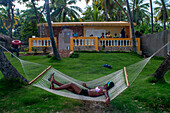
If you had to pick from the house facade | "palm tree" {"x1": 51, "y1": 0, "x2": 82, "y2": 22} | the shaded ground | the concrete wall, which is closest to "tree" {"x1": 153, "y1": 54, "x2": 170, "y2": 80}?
the shaded ground

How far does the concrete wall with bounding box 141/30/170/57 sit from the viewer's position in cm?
988

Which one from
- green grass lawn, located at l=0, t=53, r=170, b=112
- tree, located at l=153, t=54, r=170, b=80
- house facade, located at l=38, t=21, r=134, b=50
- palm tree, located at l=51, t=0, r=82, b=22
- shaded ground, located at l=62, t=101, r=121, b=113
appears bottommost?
shaded ground, located at l=62, t=101, r=121, b=113

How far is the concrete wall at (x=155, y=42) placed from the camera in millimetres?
9883

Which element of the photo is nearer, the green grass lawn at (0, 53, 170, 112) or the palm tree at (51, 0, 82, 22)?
the green grass lawn at (0, 53, 170, 112)

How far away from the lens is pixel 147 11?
25578 mm

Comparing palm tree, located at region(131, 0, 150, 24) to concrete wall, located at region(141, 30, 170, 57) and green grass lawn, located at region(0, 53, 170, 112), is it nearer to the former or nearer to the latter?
concrete wall, located at region(141, 30, 170, 57)

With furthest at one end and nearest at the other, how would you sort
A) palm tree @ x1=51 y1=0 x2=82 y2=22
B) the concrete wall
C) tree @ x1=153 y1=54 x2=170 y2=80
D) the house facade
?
1. palm tree @ x1=51 y1=0 x2=82 y2=22
2. the house facade
3. the concrete wall
4. tree @ x1=153 y1=54 x2=170 y2=80

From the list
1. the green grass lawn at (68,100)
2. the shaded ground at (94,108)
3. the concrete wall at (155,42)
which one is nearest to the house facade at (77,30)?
the concrete wall at (155,42)

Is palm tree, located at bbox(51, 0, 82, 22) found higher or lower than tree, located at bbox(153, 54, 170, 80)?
higher

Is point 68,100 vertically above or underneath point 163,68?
underneath

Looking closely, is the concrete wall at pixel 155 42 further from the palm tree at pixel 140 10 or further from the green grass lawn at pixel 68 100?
the palm tree at pixel 140 10

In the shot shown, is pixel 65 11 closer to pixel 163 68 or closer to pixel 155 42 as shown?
pixel 155 42

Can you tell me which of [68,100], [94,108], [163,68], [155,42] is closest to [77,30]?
[155,42]

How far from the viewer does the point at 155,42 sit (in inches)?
445
